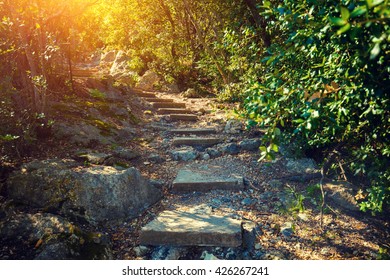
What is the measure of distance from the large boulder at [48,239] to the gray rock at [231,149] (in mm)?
3877

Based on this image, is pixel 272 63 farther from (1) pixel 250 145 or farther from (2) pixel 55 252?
(1) pixel 250 145

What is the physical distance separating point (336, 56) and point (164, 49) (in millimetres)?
12336

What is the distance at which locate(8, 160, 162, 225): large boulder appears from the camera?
4.11 meters

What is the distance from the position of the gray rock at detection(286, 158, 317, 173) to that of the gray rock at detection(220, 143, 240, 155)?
1273 millimetres

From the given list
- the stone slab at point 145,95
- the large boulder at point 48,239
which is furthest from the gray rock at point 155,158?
the stone slab at point 145,95

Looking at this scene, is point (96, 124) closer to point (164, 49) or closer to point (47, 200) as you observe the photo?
point (47, 200)

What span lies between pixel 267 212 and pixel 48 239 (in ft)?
10.2

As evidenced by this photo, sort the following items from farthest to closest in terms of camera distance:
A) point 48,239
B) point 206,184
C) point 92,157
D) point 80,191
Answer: point 92,157, point 206,184, point 80,191, point 48,239

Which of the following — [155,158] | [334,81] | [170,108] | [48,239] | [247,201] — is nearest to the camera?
[334,81]

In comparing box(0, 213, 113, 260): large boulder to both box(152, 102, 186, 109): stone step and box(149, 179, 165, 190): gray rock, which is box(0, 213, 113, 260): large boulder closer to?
box(149, 179, 165, 190): gray rock

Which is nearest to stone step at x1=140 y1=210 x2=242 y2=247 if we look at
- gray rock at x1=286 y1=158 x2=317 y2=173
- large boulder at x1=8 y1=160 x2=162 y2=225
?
large boulder at x1=8 y1=160 x2=162 y2=225

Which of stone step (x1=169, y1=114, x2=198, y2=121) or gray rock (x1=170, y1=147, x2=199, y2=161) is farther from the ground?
stone step (x1=169, y1=114, x2=198, y2=121)

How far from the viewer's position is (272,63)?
299 cm

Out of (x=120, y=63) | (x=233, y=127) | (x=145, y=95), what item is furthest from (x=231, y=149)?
(x=120, y=63)
